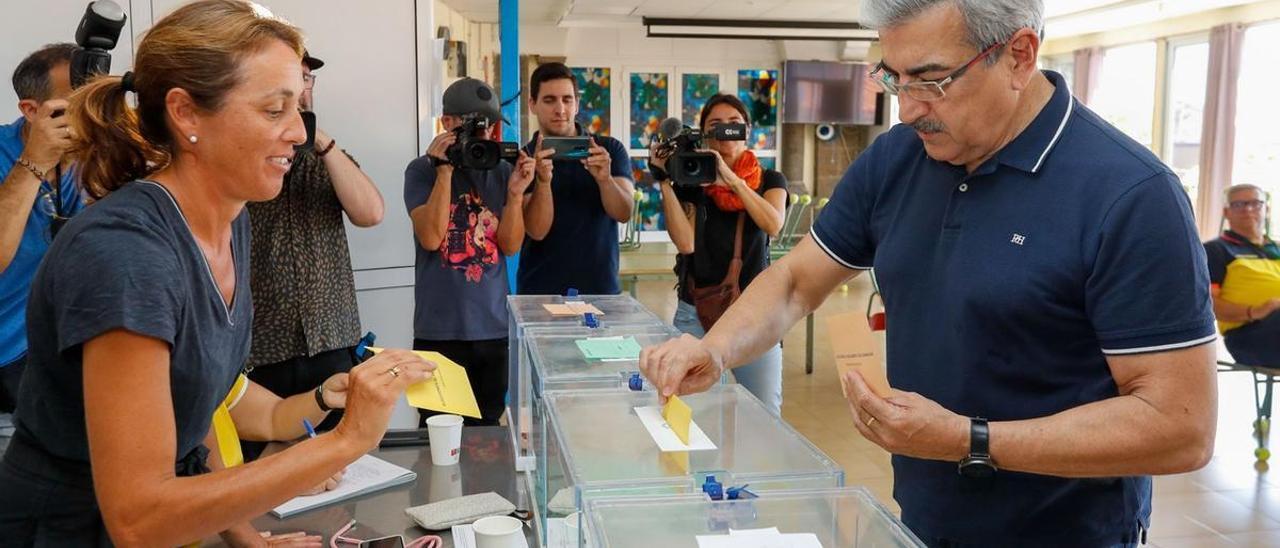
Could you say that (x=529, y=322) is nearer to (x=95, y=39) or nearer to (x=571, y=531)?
(x=571, y=531)

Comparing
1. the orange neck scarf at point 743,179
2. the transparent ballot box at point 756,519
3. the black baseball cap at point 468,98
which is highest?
the black baseball cap at point 468,98

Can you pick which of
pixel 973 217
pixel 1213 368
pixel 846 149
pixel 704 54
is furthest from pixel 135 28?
pixel 846 149

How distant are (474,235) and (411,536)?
1.55 m

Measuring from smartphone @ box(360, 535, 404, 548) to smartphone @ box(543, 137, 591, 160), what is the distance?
5.90 ft

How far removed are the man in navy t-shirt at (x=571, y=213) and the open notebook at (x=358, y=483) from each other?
133 centimetres

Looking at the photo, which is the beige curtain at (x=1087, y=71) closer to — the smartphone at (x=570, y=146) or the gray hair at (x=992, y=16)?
the smartphone at (x=570, y=146)

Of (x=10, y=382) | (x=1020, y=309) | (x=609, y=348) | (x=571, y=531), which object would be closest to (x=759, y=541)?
(x=571, y=531)

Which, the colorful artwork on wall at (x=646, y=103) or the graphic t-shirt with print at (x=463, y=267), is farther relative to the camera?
the colorful artwork on wall at (x=646, y=103)

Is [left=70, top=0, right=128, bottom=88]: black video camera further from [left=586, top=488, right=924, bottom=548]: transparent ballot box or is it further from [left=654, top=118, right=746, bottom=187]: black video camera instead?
[left=654, top=118, right=746, bottom=187]: black video camera

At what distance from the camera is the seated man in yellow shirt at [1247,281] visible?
4.44 metres

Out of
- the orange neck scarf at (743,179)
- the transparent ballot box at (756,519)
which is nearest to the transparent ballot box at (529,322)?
the transparent ballot box at (756,519)

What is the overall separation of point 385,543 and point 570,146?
72.6 inches

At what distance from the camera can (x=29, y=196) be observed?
222cm

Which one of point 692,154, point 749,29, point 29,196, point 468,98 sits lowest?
point 29,196
